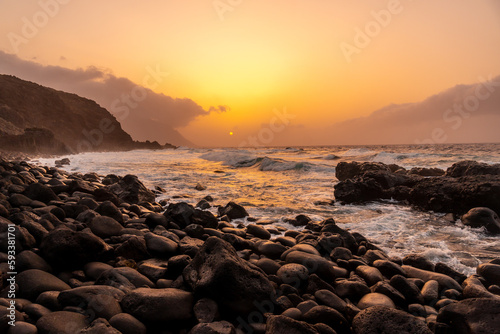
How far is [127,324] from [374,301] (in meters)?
2.59

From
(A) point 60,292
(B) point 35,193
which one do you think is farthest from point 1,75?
(A) point 60,292

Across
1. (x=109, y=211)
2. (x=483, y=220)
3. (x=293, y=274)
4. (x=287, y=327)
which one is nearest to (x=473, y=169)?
(x=483, y=220)

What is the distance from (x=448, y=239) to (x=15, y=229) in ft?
25.2

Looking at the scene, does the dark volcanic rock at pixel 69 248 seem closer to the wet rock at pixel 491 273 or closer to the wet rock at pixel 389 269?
the wet rock at pixel 389 269

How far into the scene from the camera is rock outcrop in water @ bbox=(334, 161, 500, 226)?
24.8 ft

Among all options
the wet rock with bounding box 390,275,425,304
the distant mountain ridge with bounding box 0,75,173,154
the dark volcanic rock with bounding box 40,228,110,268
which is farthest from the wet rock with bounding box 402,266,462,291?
the distant mountain ridge with bounding box 0,75,173,154

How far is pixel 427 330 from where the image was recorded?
226 cm

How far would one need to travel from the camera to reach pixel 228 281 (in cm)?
263

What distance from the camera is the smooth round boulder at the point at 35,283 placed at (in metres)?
2.53

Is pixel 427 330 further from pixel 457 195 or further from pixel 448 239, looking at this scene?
pixel 457 195

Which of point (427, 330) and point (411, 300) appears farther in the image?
point (411, 300)

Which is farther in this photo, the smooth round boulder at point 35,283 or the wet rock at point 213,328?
the smooth round boulder at point 35,283

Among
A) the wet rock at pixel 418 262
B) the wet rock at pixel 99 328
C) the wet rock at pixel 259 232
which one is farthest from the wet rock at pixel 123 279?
the wet rock at pixel 418 262
